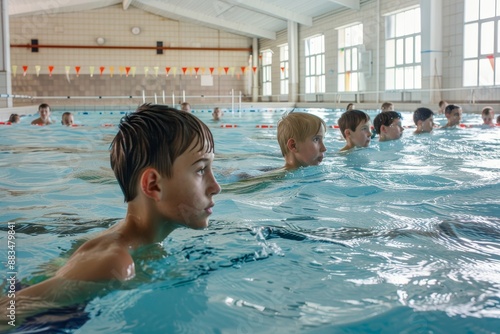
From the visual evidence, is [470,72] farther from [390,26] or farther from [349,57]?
[349,57]

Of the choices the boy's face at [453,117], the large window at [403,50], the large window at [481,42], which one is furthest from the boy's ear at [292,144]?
the large window at [403,50]

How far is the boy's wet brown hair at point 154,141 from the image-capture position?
5.57ft

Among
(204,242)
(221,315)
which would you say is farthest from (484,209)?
(221,315)

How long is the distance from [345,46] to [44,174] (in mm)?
17737

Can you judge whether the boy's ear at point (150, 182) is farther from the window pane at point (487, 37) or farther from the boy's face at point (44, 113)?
the window pane at point (487, 37)

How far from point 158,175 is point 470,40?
1486 cm

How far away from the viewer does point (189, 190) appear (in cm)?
172

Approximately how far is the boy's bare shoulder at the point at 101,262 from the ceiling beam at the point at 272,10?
64.0 feet

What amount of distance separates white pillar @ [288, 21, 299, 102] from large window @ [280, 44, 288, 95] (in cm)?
178

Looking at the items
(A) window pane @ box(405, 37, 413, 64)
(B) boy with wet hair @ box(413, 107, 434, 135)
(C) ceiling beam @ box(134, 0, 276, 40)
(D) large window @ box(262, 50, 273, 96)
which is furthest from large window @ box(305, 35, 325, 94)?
(B) boy with wet hair @ box(413, 107, 434, 135)

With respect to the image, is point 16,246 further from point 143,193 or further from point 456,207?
Answer: point 456,207

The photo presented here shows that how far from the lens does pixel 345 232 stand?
253cm

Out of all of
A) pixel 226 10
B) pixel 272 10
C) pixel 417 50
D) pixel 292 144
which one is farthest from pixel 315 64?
pixel 292 144

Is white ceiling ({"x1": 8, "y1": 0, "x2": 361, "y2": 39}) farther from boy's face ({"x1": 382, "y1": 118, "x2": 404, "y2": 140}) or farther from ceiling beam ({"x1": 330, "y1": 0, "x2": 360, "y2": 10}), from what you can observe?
boy's face ({"x1": 382, "y1": 118, "x2": 404, "y2": 140})
